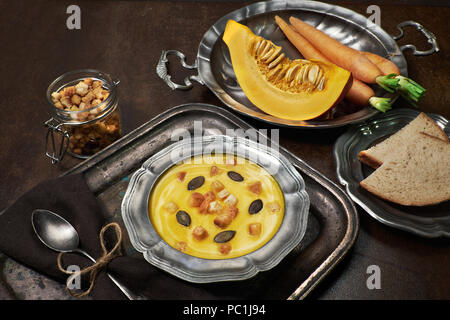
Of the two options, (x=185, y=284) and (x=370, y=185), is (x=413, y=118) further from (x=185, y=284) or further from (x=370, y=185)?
(x=185, y=284)

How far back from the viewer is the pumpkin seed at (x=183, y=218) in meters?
0.92

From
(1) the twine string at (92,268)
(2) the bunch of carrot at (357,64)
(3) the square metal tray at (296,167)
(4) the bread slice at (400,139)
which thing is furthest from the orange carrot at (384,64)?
(1) the twine string at (92,268)

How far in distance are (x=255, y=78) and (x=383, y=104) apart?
379 millimetres

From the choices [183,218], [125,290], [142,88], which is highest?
[142,88]

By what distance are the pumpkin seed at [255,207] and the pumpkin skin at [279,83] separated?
1.07 feet

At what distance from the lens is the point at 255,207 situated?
0.94m

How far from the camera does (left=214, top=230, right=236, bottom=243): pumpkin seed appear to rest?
89 cm

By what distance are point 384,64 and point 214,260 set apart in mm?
881

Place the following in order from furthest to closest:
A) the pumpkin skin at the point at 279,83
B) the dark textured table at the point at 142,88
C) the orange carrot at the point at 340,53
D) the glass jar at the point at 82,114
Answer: the orange carrot at the point at 340,53, the pumpkin skin at the point at 279,83, the glass jar at the point at 82,114, the dark textured table at the point at 142,88

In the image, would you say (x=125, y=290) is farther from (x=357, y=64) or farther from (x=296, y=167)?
(x=357, y=64)

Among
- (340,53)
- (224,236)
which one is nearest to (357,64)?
(340,53)

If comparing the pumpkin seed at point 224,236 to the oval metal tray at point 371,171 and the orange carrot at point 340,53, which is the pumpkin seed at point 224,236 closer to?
the oval metal tray at point 371,171

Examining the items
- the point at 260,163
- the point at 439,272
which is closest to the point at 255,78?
the point at 260,163

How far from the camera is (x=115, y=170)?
1.08 meters
